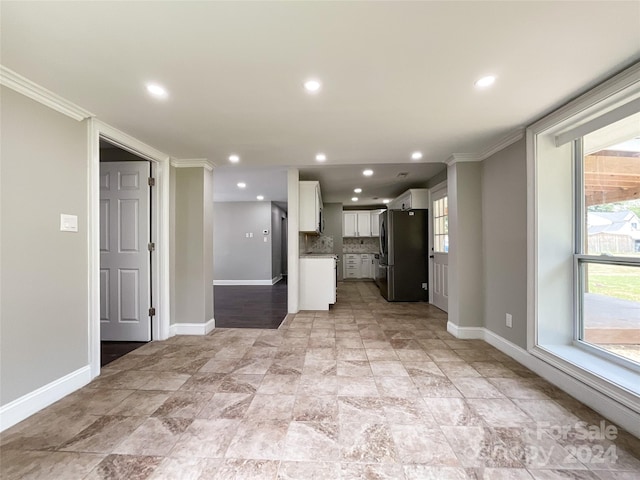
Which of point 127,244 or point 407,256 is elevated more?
point 127,244

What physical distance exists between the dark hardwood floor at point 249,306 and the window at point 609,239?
3200mm

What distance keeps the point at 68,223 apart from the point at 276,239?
6022 mm

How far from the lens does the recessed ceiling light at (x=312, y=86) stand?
5.45 ft

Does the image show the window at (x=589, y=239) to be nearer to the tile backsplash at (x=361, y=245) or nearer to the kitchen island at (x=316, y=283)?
the kitchen island at (x=316, y=283)

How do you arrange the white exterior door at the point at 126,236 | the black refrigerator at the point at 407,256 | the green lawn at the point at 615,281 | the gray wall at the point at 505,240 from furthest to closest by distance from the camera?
the black refrigerator at the point at 407,256
the white exterior door at the point at 126,236
the gray wall at the point at 505,240
the green lawn at the point at 615,281

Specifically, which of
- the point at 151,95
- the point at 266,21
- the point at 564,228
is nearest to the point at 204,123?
the point at 151,95

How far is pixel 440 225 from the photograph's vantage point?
14.9ft

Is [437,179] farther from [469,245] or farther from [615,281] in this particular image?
[615,281]

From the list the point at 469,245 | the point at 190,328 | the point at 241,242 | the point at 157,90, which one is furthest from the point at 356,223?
the point at 157,90

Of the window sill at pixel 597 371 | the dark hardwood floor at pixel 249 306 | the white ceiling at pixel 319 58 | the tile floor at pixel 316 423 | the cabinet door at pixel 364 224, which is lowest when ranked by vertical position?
the dark hardwood floor at pixel 249 306

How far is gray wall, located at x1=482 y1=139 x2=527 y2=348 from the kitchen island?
2.16 metres

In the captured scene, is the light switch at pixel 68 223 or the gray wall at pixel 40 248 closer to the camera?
the gray wall at pixel 40 248

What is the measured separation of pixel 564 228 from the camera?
223 centimetres

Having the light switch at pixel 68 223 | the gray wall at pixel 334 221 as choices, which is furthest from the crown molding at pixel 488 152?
the gray wall at pixel 334 221
